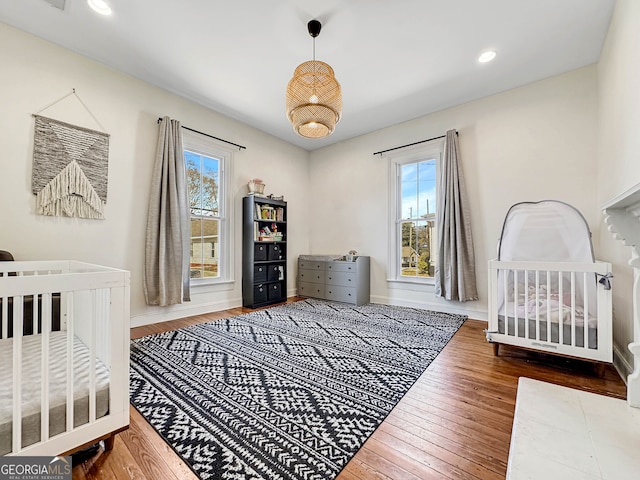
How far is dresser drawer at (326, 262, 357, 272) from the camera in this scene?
4.06 m

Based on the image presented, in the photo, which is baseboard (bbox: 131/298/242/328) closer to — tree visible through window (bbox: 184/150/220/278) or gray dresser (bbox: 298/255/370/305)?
tree visible through window (bbox: 184/150/220/278)

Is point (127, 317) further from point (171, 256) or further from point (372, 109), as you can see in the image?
point (372, 109)

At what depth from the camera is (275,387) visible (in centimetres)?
168

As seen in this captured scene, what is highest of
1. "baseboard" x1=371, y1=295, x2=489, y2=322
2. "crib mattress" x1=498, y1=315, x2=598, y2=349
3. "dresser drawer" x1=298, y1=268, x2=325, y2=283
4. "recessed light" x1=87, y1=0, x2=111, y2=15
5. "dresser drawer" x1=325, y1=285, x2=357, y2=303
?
"recessed light" x1=87, y1=0, x2=111, y2=15

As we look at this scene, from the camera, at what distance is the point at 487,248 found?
10.9ft

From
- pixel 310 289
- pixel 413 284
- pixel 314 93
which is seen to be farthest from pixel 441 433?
pixel 310 289

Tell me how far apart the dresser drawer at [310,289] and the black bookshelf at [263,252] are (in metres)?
0.44

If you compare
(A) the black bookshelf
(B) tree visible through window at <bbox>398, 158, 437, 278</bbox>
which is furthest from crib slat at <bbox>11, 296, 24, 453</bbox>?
(B) tree visible through window at <bbox>398, 158, 437, 278</bbox>

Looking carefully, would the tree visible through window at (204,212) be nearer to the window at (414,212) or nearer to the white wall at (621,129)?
the window at (414,212)

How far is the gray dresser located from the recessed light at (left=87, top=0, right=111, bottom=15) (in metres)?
3.63

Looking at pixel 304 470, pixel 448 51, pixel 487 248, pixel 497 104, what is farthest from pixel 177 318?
pixel 497 104

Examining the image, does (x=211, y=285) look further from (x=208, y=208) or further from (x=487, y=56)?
(x=487, y=56)

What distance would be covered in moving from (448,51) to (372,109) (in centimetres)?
122

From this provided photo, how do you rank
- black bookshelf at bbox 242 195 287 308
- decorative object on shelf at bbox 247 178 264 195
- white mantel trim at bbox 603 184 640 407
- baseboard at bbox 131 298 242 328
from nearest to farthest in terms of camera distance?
white mantel trim at bbox 603 184 640 407 < baseboard at bbox 131 298 242 328 < black bookshelf at bbox 242 195 287 308 < decorative object on shelf at bbox 247 178 264 195
